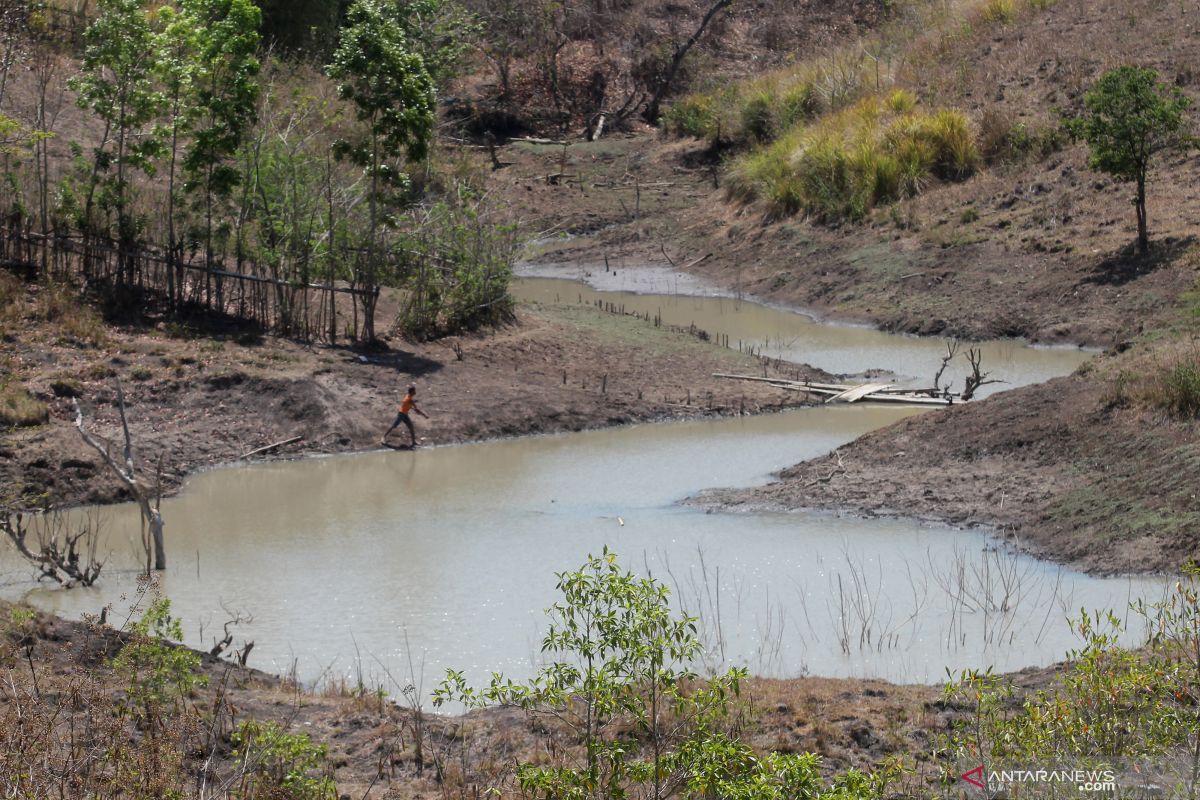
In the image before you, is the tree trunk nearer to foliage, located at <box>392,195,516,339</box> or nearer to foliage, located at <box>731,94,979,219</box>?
foliage, located at <box>731,94,979,219</box>

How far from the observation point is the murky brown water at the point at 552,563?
32.6ft

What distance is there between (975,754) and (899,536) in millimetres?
6185

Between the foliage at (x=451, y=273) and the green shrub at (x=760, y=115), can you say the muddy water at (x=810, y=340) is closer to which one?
the foliage at (x=451, y=273)

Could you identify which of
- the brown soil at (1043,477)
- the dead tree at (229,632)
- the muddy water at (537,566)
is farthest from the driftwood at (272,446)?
the dead tree at (229,632)

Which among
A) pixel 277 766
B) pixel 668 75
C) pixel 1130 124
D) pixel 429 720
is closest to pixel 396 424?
pixel 429 720

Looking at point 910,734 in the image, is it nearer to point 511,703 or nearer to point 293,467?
point 511,703

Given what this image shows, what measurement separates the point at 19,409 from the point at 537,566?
620 cm

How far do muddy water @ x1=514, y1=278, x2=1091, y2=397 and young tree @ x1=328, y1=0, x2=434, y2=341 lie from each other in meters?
5.31

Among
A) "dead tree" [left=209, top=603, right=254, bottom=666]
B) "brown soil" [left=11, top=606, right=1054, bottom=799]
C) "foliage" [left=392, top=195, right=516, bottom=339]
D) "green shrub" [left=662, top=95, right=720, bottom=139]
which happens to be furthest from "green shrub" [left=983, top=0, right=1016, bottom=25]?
"brown soil" [left=11, top=606, right=1054, bottom=799]

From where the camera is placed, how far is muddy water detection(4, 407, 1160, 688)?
9.91m

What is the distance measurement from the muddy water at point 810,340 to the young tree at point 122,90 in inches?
316

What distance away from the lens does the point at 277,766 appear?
6.98 m

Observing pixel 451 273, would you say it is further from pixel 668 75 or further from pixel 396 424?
pixel 668 75

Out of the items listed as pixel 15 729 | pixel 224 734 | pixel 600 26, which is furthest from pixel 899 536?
pixel 600 26
